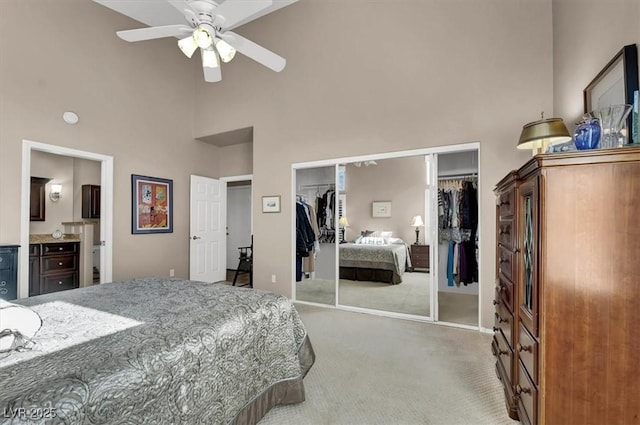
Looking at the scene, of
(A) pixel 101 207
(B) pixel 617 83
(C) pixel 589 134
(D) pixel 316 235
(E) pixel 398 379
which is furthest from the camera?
(D) pixel 316 235

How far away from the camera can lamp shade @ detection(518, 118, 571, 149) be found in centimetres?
211

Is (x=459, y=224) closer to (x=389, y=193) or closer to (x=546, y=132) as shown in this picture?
(x=389, y=193)

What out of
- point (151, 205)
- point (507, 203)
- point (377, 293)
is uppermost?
point (151, 205)

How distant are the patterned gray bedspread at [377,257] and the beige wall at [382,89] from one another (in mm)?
857

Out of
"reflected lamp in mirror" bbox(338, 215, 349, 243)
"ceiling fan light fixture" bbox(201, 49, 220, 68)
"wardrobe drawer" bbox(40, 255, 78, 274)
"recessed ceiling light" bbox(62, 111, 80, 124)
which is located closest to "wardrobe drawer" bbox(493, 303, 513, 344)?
"reflected lamp in mirror" bbox(338, 215, 349, 243)

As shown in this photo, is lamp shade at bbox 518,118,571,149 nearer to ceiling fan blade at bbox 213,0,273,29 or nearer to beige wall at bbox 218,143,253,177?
ceiling fan blade at bbox 213,0,273,29

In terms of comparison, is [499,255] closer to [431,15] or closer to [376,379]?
[376,379]

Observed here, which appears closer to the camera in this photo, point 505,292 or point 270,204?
point 505,292

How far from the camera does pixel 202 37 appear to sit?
2289 mm

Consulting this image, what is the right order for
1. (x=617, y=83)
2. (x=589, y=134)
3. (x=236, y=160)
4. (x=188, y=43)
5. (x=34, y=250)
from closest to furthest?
(x=589, y=134), (x=617, y=83), (x=188, y=43), (x=34, y=250), (x=236, y=160)

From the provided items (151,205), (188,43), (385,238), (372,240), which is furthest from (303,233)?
(188,43)

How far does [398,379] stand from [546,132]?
6.86 ft

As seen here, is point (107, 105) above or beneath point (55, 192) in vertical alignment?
above

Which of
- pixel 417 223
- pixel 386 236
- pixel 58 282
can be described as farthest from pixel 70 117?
pixel 417 223
